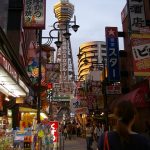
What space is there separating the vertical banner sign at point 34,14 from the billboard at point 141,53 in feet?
16.0

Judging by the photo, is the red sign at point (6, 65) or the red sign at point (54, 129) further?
the red sign at point (54, 129)

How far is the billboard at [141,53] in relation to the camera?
13.0 meters

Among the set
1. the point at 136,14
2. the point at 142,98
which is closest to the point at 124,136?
the point at 142,98

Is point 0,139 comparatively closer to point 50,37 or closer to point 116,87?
point 50,37

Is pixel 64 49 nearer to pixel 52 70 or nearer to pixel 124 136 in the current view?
pixel 52 70

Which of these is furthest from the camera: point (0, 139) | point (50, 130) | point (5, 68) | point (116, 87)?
point (116, 87)

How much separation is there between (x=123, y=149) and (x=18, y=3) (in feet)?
58.3

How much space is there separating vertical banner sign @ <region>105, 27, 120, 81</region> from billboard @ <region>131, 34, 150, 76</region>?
989cm

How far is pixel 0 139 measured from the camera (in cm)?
637

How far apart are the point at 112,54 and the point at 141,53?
1013 centimetres

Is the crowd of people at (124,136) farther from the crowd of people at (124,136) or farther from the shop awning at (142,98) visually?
the shop awning at (142,98)

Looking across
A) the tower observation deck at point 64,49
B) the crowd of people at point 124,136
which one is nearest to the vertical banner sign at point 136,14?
the crowd of people at point 124,136

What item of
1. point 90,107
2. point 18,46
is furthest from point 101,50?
point 18,46

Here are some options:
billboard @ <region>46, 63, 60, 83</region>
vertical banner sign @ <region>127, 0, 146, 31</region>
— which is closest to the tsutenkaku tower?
billboard @ <region>46, 63, 60, 83</region>
